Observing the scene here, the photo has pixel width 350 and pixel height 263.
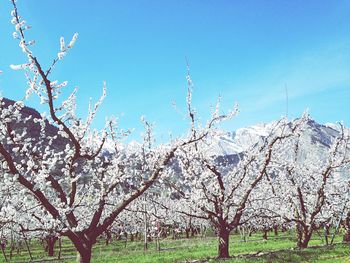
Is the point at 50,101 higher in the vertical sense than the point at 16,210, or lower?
higher

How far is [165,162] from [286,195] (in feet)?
57.6

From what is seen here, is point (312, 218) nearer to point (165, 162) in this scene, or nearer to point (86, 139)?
point (165, 162)

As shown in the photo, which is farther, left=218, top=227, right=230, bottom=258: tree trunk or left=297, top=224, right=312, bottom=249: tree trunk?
left=297, top=224, right=312, bottom=249: tree trunk

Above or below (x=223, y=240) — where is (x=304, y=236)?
below

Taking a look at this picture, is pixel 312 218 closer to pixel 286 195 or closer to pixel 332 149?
pixel 286 195

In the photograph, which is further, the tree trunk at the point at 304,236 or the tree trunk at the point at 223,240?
the tree trunk at the point at 304,236

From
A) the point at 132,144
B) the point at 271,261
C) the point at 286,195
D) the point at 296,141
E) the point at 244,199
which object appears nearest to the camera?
the point at 271,261

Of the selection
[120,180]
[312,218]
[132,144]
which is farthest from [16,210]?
[312,218]

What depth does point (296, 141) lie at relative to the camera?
32938mm

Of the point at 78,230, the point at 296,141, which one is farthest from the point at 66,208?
the point at 296,141

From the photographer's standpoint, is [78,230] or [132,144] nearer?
[78,230]

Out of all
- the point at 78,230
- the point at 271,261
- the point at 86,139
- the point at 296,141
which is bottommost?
the point at 271,261

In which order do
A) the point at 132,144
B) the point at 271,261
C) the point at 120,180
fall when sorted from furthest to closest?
the point at 132,144, the point at 271,261, the point at 120,180

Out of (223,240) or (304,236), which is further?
(304,236)
